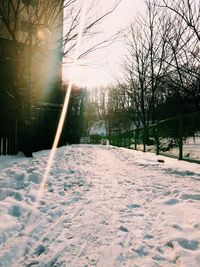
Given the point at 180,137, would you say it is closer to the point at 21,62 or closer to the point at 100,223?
the point at 100,223

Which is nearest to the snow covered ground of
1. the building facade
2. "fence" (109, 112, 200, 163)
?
"fence" (109, 112, 200, 163)

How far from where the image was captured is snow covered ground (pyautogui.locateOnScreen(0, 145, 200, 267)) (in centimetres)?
221

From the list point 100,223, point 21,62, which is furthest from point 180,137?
point 21,62

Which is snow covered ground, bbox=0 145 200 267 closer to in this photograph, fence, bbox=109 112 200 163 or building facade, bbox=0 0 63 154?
fence, bbox=109 112 200 163

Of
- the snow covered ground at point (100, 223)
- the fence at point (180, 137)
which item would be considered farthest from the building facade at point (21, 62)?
the fence at point (180, 137)

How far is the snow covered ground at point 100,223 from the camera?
221cm

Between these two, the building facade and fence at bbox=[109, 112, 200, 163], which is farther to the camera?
the building facade

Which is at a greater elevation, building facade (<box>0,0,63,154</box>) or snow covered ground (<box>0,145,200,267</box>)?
building facade (<box>0,0,63,154</box>)

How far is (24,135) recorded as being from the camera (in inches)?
378

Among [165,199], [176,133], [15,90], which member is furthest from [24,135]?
[165,199]

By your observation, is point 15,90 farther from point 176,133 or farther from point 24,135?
point 176,133

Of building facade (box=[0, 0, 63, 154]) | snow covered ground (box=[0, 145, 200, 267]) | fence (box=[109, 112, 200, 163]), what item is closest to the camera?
snow covered ground (box=[0, 145, 200, 267])

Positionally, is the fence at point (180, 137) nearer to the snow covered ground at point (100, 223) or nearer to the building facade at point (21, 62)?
the snow covered ground at point (100, 223)

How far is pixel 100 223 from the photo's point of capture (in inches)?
118
